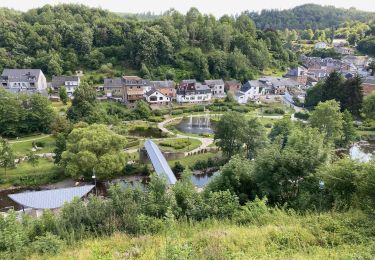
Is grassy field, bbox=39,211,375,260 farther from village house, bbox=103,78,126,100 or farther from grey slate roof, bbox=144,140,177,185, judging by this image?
village house, bbox=103,78,126,100

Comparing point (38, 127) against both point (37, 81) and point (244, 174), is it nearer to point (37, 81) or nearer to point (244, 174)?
point (37, 81)

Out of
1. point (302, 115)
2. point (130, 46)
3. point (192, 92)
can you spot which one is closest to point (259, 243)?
point (302, 115)

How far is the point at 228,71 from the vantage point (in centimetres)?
4688

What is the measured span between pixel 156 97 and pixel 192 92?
4779 millimetres

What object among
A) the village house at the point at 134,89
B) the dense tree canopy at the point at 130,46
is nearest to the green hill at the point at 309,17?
the dense tree canopy at the point at 130,46

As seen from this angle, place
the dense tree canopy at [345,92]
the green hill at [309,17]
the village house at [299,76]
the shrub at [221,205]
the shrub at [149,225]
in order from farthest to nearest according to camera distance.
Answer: the green hill at [309,17]
the village house at [299,76]
the dense tree canopy at [345,92]
the shrub at [221,205]
the shrub at [149,225]

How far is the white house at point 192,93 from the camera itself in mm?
38938

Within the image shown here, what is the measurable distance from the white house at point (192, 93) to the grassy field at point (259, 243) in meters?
32.5

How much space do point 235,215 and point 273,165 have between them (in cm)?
206

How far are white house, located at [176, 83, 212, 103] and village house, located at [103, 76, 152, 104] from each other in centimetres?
386

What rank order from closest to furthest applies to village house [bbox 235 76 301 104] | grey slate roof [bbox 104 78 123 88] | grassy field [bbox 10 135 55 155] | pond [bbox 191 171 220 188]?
pond [bbox 191 171 220 188] < grassy field [bbox 10 135 55 155] < grey slate roof [bbox 104 78 123 88] < village house [bbox 235 76 301 104]

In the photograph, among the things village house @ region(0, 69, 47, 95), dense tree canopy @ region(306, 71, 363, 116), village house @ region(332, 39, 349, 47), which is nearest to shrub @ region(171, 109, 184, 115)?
dense tree canopy @ region(306, 71, 363, 116)

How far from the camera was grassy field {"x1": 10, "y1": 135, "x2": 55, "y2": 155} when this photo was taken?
77.5 feet

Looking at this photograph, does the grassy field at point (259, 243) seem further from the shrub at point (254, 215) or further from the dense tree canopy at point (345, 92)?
the dense tree canopy at point (345, 92)
